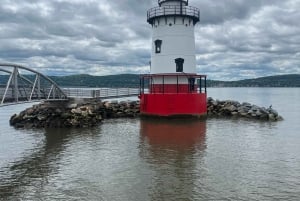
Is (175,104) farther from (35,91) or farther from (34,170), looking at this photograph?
(34,170)

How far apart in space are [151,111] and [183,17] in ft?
32.3

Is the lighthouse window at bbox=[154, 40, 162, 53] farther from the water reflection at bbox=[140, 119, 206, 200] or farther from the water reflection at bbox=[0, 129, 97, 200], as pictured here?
the water reflection at bbox=[0, 129, 97, 200]

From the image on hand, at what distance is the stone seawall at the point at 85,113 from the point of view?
2981cm

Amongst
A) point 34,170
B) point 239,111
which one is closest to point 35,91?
point 34,170

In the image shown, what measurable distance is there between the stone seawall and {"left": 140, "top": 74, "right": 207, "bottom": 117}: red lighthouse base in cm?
201

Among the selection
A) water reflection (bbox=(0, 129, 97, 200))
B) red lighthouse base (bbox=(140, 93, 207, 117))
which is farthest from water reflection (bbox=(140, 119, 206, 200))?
water reflection (bbox=(0, 129, 97, 200))

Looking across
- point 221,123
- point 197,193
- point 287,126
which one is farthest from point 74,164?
point 287,126

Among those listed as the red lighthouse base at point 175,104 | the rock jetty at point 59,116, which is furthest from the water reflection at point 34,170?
A: the red lighthouse base at point 175,104

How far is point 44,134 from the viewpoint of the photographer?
26344 mm

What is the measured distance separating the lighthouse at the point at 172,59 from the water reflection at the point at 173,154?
395cm

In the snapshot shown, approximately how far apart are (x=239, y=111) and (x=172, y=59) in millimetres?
8842

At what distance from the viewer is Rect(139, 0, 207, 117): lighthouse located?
117ft

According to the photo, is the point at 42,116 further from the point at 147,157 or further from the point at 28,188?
the point at 28,188

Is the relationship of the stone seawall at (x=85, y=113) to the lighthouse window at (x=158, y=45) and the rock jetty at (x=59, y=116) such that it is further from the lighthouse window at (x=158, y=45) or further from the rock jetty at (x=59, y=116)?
the lighthouse window at (x=158, y=45)
